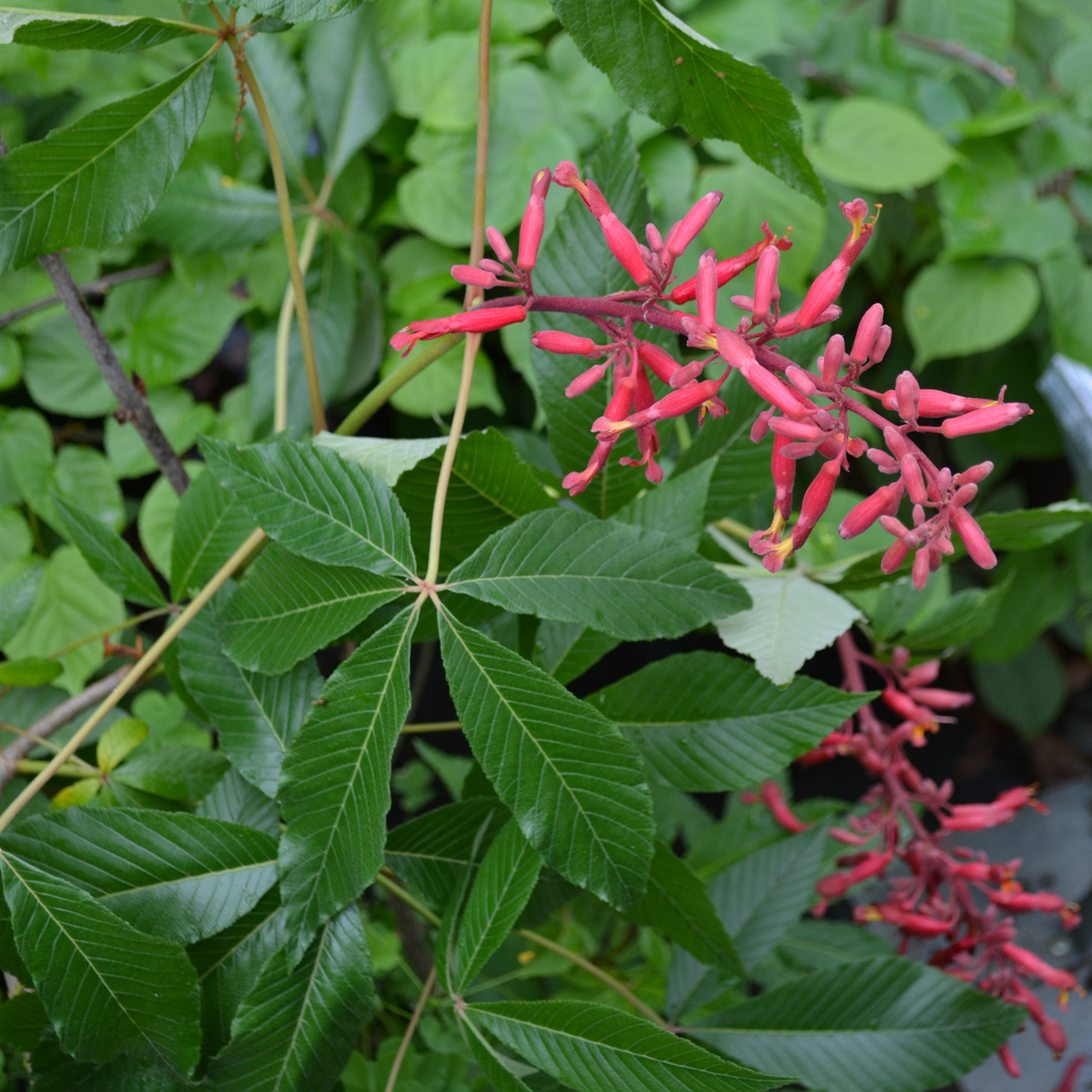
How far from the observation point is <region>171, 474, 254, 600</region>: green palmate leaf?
1.71 feet

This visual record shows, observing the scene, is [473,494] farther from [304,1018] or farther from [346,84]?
[346,84]

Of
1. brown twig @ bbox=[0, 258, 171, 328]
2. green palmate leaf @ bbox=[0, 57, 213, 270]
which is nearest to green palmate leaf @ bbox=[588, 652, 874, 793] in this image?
green palmate leaf @ bbox=[0, 57, 213, 270]

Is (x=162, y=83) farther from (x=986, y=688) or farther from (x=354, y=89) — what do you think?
(x=986, y=688)

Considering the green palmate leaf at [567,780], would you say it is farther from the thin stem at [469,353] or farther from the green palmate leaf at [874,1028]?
the green palmate leaf at [874,1028]

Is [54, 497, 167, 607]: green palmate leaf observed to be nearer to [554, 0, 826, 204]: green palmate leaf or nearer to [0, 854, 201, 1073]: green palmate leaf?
[0, 854, 201, 1073]: green palmate leaf

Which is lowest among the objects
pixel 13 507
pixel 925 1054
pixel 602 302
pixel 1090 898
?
pixel 1090 898

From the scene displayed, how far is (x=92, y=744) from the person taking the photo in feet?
2.17

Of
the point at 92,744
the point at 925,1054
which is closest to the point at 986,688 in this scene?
the point at 925,1054

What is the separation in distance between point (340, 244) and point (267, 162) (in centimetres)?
12

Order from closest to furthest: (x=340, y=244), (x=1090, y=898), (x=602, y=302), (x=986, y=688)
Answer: (x=602, y=302) → (x=340, y=244) → (x=1090, y=898) → (x=986, y=688)

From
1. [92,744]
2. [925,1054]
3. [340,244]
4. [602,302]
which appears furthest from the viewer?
[340,244]

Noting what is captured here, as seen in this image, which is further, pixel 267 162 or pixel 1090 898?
pixel 1090 898

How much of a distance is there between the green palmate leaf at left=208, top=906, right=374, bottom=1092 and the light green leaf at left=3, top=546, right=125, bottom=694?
0.48 m

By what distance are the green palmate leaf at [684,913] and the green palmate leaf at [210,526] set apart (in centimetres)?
30
